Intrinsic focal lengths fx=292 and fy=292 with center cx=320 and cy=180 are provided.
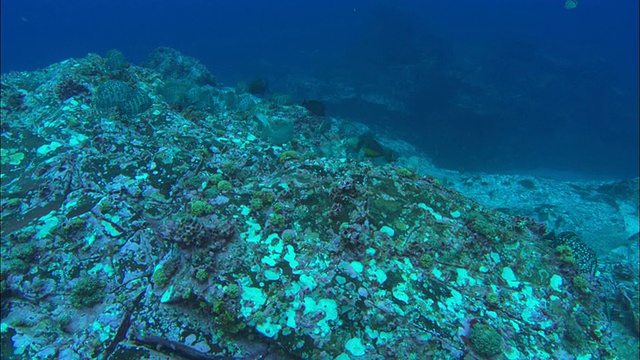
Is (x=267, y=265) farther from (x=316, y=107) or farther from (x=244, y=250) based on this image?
(x=316, y=107)

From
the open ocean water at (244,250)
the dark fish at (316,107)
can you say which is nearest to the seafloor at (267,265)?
the open ocean water at (244,250)

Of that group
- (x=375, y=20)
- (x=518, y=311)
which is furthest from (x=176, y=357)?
(x=375, y=20)

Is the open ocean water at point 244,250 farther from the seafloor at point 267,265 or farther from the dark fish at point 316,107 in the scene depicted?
the dark fish at point 316,107

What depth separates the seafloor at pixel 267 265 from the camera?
4.07 m

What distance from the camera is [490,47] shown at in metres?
44.6

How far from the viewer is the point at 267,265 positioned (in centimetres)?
454

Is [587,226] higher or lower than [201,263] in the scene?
higher

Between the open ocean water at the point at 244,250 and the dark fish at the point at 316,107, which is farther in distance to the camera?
the dark fish at the point at 316,107

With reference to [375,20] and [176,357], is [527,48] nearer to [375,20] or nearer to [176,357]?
[375,20]

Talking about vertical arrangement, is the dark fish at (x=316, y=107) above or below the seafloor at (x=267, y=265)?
above

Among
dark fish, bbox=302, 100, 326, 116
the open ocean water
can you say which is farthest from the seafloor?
dark fish, bbox=302, 100, 326, 116

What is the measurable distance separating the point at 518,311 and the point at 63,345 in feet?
23.3

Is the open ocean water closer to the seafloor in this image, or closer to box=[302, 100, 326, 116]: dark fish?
the seafloor

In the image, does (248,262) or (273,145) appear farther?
(273,145)
